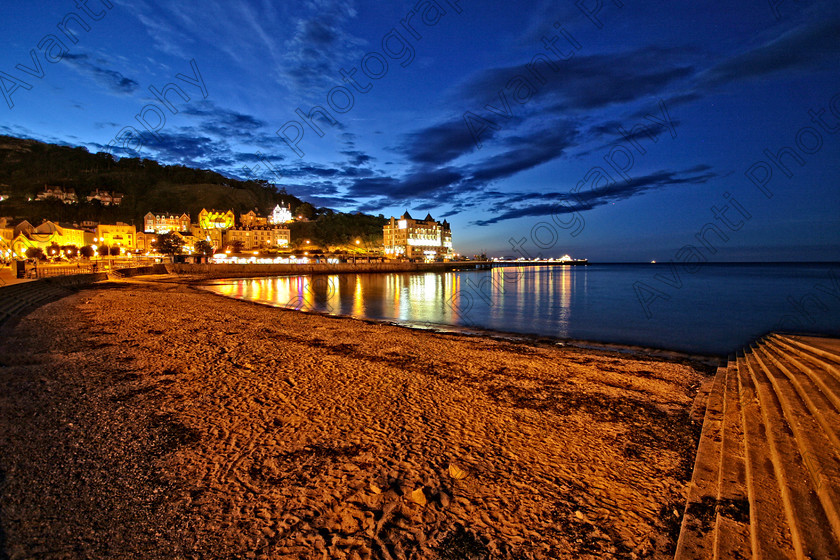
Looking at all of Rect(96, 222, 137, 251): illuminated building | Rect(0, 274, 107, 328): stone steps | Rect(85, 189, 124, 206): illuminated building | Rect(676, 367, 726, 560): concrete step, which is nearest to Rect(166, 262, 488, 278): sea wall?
Rect(96, 222, 137, 251): illuminated building

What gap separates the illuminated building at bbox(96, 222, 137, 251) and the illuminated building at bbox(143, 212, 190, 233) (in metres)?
21.9

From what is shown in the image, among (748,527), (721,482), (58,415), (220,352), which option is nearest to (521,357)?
(721,482)

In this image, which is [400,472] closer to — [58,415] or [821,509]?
[821,509]

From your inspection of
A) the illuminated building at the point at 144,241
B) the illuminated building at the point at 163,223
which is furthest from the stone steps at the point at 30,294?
the illuminated building at the point at 163,223

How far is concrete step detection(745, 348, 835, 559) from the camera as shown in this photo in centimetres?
290

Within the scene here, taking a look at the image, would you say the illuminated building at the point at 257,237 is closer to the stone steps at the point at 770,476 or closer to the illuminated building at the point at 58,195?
the illuminated building at the point at 58,195

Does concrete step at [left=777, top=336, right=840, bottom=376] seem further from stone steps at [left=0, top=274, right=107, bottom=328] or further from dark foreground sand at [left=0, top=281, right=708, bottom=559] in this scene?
stone steps at [left=0, top=274, right=107, bottom=328]

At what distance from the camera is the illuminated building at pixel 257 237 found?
368 ft

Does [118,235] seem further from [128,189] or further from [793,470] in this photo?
[793,470]

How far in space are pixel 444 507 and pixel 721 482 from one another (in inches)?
131

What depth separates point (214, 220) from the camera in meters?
119

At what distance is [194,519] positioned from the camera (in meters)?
3.60

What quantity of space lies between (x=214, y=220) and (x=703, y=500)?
136455 mm

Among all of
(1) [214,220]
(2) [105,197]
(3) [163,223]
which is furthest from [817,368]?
(2) [105,197]
